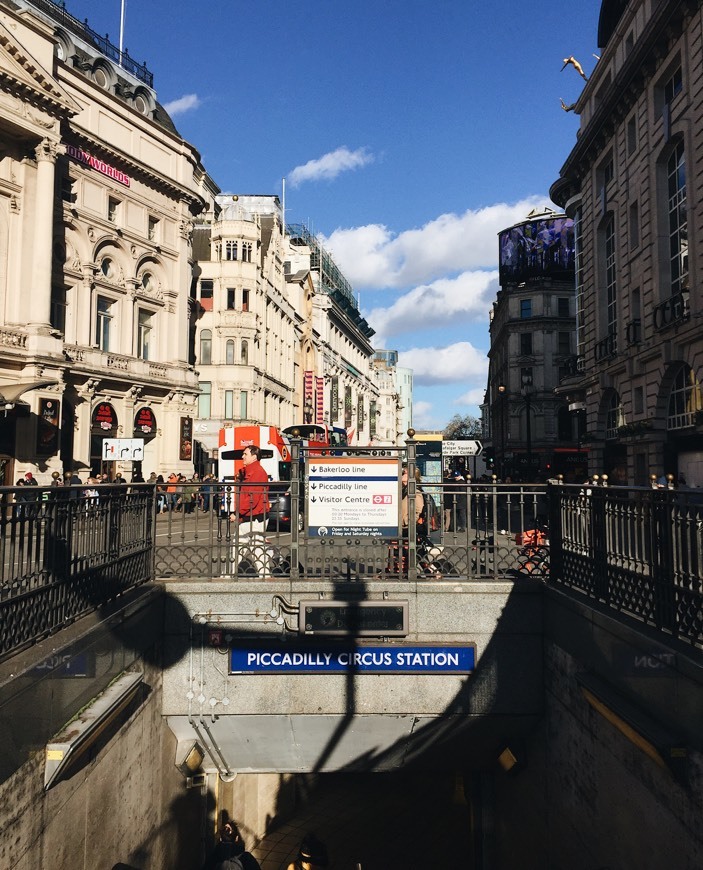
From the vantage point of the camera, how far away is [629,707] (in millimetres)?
5887

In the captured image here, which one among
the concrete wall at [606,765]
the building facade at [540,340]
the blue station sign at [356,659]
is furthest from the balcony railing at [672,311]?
the building facade at [540,340]

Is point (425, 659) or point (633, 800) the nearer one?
point (633, 800)

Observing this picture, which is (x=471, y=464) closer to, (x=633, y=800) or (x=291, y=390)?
(x=633, y=800)

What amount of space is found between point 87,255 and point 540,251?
4672cm

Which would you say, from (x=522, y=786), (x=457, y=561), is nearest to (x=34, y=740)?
(x=457, y=561)

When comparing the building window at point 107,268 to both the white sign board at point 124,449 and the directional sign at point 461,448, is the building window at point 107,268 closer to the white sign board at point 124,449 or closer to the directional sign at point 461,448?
the white sign board at point 124,449

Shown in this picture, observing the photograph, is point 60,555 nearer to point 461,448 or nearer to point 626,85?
point 461,448

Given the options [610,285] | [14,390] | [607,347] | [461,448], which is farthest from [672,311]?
[14,390]

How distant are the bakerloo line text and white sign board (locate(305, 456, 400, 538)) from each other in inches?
63.0

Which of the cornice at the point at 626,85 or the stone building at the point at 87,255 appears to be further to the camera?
the stone building at the point at 87,255

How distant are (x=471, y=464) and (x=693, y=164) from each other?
1219 centimetres

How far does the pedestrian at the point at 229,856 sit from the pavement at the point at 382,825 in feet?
10.5

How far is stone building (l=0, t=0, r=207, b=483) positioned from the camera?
1088 inches

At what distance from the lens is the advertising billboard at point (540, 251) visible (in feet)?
215
